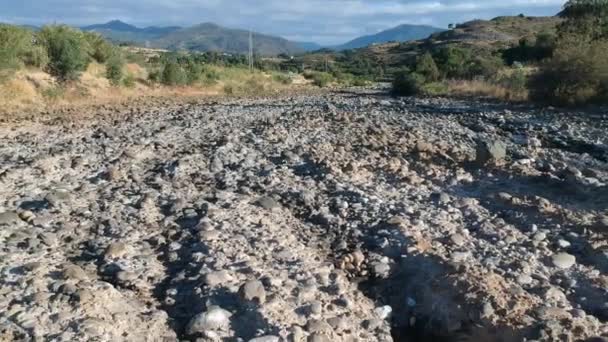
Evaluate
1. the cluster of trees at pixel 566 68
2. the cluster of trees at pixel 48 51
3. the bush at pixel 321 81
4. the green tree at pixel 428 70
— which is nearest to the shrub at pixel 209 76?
the cluster of trees at pixel 48 51

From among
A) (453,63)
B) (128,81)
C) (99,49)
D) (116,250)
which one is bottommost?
(116,250)

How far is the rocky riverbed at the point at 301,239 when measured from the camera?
5.11 metres

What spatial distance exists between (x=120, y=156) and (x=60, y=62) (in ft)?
44.3

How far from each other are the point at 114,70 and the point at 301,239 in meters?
20.3

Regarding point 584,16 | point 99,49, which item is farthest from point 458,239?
point 584,16

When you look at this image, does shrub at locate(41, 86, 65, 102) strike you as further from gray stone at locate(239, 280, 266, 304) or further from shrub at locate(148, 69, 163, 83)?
gray stone at locate(239, 280, 266, 304)

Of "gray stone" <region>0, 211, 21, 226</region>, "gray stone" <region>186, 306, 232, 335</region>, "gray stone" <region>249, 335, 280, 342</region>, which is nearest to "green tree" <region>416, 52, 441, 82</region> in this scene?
"gray stone" <region>0, 211, 21, 226</region>

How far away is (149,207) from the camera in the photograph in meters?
7.88

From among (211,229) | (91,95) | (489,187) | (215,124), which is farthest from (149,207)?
(91,95)

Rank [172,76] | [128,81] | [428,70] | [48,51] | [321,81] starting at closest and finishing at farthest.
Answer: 1. [48,51]
2. [128,81]
3. [172,76]
4. [428,70]
5. [321,81]

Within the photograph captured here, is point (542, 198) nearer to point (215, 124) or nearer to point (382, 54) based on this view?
point (215, 124)

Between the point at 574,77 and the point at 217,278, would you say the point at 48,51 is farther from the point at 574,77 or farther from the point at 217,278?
the point at 217,278

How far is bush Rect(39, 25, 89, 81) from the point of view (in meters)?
22.6

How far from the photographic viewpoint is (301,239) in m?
7.02
